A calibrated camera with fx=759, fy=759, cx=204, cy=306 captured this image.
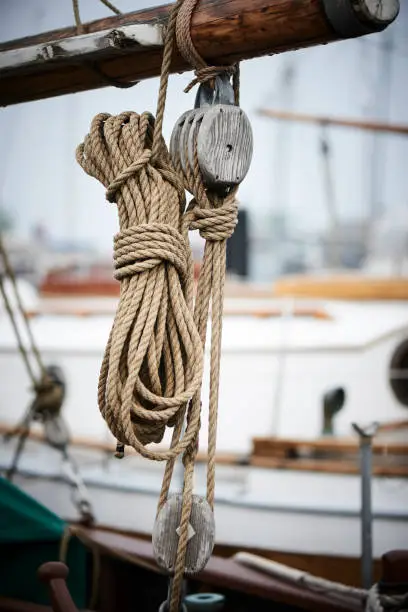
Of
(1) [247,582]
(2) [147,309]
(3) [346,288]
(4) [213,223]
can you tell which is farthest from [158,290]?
(3) [346,288]

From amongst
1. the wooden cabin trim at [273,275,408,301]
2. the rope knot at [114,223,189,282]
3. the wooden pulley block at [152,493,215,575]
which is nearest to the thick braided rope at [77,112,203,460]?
the rope knot at [114,223,189,282]

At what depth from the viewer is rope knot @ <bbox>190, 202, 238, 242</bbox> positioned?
1.72 meters

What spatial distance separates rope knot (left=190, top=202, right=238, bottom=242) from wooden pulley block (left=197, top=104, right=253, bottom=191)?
0.20ft

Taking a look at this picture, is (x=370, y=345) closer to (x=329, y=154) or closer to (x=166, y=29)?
(x=329, y=154)

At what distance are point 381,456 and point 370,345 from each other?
134 centimetres

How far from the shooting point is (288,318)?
6.95 meters

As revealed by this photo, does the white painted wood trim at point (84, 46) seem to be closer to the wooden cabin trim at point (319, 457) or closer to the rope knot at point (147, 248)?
the rope knot at point (147, 248)

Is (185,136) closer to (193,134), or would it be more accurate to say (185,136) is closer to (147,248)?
(193,134)

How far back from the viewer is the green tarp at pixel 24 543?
2705 mm

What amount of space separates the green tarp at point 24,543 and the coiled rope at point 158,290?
117 cm

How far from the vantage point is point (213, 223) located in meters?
1.72

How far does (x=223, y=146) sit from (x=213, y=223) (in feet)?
0.57

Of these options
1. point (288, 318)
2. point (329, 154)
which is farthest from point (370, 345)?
point (329, 154)

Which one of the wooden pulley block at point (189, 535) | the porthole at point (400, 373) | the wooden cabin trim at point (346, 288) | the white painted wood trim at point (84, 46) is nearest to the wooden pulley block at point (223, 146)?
the white painted wood trim at point (84, 46)
